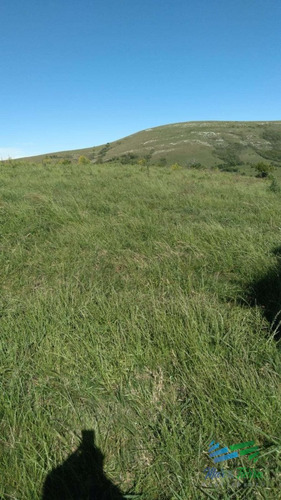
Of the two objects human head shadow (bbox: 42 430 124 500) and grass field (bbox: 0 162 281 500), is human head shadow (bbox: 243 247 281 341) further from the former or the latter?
human head shadow (bbox: 42 430 124 500)

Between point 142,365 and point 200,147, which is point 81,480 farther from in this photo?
point 200,147

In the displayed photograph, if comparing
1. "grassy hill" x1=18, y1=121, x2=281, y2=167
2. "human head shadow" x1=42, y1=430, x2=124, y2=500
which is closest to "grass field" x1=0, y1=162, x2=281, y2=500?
"human head shadow" x1=42, y1=430, x2=124, y2=500

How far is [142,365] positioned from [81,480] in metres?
0.67

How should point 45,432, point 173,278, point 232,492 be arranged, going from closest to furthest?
point 232,492
point 45,432
point 173,278

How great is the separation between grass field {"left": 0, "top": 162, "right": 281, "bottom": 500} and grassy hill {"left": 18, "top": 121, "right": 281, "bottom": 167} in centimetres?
6797

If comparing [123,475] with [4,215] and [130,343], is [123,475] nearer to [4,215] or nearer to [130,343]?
[130,343]

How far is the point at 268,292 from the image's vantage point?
2.41 metres

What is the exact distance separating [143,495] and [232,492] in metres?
0.38

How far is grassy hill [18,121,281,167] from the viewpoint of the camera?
80438 millimetres

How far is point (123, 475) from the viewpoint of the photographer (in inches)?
45.8

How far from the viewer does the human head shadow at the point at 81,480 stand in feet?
3.65

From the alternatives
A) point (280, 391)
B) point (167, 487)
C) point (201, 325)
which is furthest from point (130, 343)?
point (280, 391)

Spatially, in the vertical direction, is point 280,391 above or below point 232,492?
above

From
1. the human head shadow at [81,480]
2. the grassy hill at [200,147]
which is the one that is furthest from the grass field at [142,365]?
the grassy hill at [200,147]
